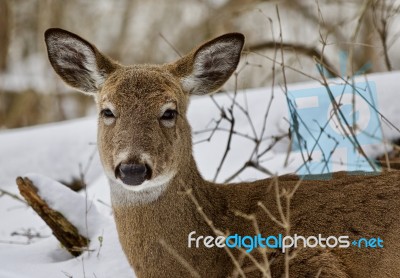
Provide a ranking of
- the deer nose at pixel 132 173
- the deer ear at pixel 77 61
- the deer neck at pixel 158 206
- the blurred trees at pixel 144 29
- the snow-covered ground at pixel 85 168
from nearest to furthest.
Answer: the deer nose at pixel 132 173, the deer neck at pixel 158 206, the deer ear at pixel 77 61, the snow-covered ground at pixel 85 168, the blurred trees at pixel 144 29

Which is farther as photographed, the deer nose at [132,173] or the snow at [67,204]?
the snow at [67,204]

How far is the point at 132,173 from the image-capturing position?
12.5 ft

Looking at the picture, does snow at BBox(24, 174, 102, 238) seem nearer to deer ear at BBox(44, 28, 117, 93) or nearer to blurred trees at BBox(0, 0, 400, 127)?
deer ear at BBox(44, 28, 117, 93)

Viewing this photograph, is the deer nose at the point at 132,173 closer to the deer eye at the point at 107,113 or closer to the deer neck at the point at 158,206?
the deer neck at the point at 158,206

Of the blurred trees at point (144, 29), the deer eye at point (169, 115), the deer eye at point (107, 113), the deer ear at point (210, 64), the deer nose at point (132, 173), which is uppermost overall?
the blurred trees at point (144, 29)

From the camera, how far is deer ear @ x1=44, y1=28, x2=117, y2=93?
4500mm

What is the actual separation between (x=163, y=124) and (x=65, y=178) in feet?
9.96

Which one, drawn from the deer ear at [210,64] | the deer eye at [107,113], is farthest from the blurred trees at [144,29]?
the deer eye at [107,113]

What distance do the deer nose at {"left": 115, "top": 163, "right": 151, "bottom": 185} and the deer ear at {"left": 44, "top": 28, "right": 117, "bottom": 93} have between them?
0.88 metres

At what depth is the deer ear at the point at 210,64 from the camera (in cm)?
451

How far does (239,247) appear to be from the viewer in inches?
157

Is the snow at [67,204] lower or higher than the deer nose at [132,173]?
lower

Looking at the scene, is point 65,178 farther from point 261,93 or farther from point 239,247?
point 239,247

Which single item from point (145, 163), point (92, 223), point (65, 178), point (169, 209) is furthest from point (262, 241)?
point (65, 178)
